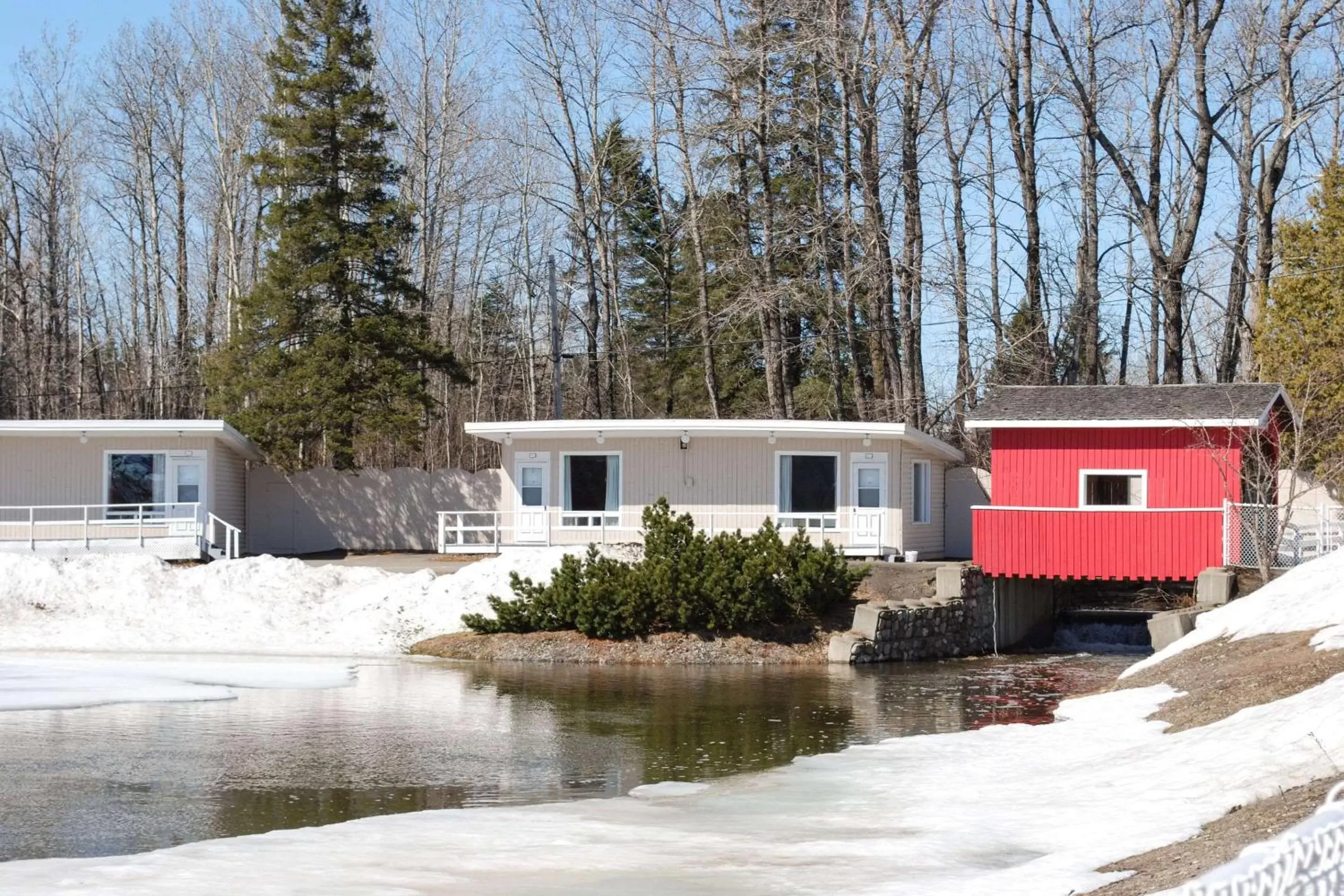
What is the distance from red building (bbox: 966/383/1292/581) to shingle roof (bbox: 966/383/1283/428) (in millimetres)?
26

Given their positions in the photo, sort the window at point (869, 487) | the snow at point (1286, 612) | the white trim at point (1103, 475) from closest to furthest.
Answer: the snow at point (1286, 612) → the white trim at point (1103, 475) → the window at point (869, 487)

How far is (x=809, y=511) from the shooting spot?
2959 centimetres

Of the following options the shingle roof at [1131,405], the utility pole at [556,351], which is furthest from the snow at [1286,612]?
the utility pole at [556,351]

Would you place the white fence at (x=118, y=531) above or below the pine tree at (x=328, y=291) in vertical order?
below

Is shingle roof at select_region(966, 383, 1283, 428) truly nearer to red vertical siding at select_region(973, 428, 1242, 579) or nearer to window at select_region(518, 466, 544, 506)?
red vertical siding at select_region(973, 428, 1242, 579)

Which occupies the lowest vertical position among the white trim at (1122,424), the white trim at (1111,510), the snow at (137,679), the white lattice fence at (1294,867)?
the snow at (137,679)

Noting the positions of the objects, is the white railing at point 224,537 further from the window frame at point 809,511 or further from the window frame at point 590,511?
the window frame at point 809,511

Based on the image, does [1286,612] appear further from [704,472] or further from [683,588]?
[704,472]

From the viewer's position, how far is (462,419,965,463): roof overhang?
28.5m

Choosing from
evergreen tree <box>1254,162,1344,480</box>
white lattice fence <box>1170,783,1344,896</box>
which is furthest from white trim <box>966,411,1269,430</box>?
white lattice fence <box>1170,783,1344,896</box>

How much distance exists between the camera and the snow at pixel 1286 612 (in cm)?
1588

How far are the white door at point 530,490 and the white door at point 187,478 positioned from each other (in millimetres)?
7161

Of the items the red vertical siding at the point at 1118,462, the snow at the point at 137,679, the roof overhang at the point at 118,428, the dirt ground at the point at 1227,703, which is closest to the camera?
the dirt ground at the point at 1227,703

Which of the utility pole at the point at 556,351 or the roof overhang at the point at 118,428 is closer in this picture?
the roof overhang at the point at 118,428
